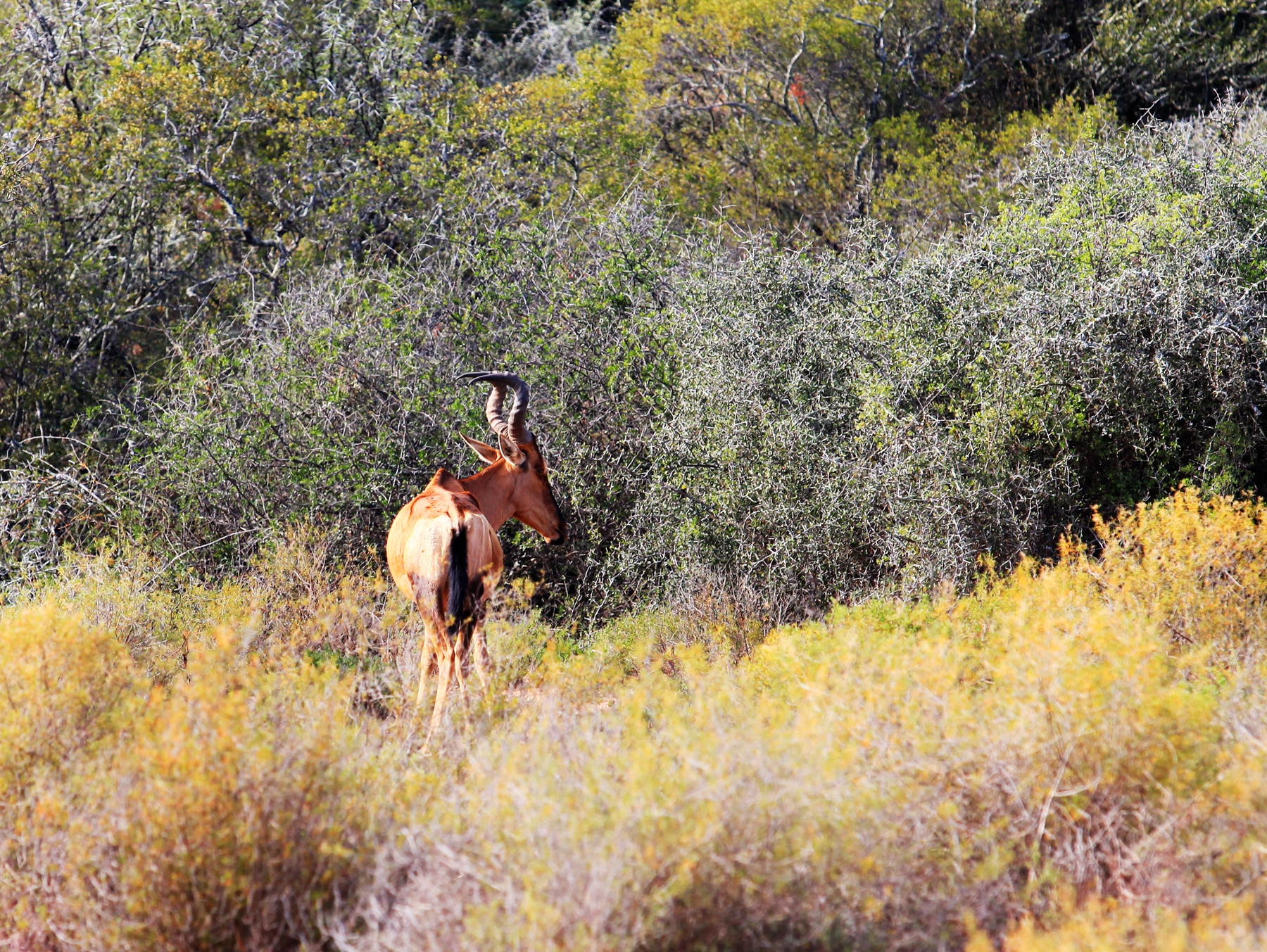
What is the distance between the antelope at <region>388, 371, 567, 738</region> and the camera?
6480mm

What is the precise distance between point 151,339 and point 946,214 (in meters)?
9.02

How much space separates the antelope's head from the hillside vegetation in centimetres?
83

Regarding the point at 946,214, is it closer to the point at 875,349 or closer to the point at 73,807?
the point at 875,349

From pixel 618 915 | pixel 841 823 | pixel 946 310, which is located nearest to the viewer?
pixel 618 915

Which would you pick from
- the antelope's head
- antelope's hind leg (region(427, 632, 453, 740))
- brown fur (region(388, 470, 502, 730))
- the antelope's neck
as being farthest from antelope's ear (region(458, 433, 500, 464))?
antelope's hind leg (region(427, 632, 453, 740))

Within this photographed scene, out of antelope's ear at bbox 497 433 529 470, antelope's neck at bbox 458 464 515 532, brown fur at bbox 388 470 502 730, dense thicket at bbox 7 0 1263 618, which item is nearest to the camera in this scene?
brown fur at bbox 388 470 502 730

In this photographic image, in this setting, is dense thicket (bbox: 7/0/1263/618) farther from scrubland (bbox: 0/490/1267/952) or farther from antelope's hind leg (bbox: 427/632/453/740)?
scrubland (bbox: 0/490/1267/952)

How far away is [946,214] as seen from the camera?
13617 millimetres

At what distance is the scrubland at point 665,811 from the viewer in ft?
12.5

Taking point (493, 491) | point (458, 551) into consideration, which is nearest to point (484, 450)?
point (493, 491)

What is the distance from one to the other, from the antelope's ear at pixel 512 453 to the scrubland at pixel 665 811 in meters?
2.69

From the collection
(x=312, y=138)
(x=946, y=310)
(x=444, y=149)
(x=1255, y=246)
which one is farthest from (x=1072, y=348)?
(x=312, y=138)

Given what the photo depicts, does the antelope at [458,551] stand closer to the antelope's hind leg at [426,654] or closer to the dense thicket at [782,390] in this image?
the antelope's hind leg at [426,654]

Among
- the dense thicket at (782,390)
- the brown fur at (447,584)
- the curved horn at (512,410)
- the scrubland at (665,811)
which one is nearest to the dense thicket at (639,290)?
the dense thicket at (782,390)
